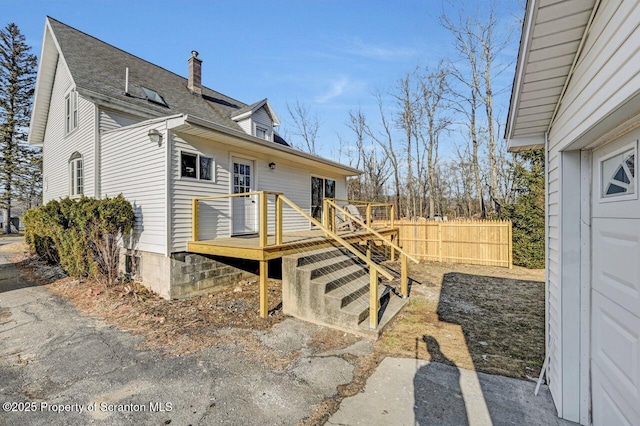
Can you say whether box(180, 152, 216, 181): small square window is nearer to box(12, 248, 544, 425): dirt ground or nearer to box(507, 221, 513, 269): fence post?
box(12, 248, 544, 425): dirt ground

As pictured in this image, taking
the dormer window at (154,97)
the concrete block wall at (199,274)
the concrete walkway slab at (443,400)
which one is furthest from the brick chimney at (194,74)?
the concrete walkway slab at (443,400)

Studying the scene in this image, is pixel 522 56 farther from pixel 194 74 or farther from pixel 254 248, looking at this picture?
pixel 194 74

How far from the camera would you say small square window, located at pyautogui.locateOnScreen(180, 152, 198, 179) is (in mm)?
6027

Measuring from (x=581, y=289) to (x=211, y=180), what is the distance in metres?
6.43

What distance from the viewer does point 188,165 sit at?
20.2ft

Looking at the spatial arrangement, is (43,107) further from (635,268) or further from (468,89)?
(468,89)

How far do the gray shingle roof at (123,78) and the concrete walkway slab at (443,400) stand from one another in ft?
30.6

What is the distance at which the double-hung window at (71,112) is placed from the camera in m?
9.08

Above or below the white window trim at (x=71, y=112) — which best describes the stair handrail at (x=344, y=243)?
below

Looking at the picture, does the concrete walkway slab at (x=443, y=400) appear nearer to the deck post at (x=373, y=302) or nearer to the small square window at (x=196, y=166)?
the deck post at (x=373, y=302)

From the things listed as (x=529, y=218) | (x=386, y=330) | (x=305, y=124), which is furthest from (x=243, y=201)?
(x=305, y=124)

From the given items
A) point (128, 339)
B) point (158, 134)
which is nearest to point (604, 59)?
point (128, 339)

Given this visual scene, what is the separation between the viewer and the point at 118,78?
9180mm

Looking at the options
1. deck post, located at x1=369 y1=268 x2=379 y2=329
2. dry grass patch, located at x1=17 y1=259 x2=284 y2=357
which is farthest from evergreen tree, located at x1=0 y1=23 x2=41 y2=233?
deck post, located at x1=369 y1=268 x2=379 y2=329
